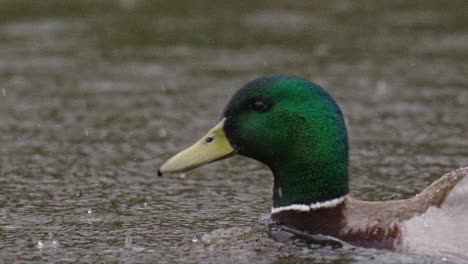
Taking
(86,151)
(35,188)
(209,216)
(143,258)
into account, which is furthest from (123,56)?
(143,258)

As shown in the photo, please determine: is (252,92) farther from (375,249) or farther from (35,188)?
(35,188)

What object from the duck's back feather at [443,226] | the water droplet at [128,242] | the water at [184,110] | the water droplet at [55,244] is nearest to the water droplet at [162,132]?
the water at [184,110]

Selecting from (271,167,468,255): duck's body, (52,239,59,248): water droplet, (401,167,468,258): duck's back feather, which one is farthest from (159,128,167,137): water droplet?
(401,167,468,258): duck's back feather

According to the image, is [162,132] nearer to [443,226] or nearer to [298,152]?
[298,152]

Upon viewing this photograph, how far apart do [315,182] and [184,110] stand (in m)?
3.75

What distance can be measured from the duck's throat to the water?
0.85 ft

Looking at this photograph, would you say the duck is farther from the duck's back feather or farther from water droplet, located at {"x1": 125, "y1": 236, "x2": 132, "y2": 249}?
water droplet, located at {"x1": 125, "y1": 236, "x2": 132, "y2": 249}

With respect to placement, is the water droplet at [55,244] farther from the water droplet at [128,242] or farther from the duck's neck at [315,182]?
the duck's neck at [315,182]

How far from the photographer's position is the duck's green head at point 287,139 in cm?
690

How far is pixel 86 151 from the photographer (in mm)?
9422

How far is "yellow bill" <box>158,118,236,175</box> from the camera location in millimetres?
6875

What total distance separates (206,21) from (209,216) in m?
6.72

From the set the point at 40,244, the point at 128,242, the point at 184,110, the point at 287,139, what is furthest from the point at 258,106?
the point at 184,110

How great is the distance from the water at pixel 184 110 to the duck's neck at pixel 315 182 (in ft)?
0.86
